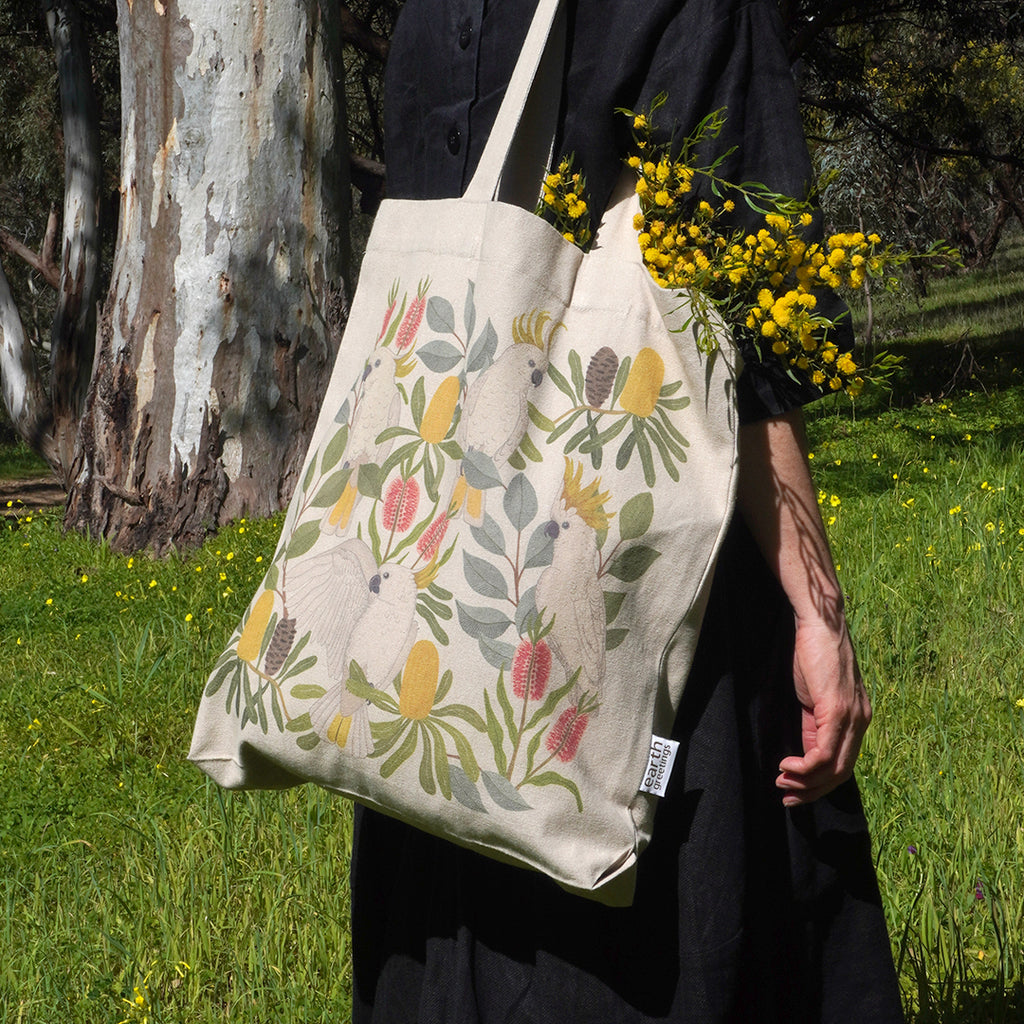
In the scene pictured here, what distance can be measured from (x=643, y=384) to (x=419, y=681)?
37 centimetres

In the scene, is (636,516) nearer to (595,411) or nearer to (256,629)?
(595,411)

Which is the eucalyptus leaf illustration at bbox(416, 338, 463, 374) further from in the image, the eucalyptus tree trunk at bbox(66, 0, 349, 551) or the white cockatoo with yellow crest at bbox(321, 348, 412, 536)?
the eucalyptus tree trunk at bbox(66, 0, 349, 551)

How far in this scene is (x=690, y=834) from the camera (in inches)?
50.8

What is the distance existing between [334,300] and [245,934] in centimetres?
424

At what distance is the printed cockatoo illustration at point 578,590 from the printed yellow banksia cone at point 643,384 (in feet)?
0.27

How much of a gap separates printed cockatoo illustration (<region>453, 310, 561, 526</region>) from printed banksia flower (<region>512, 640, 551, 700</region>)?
0.45ft

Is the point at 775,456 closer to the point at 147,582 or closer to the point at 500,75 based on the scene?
the point at 500,75

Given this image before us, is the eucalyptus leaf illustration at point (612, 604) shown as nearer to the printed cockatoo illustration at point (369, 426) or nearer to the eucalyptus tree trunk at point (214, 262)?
the printed cockatoo illustration at point (369, 426)

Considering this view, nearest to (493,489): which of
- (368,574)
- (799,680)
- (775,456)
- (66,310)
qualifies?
(368,574)

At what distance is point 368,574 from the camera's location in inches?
49.4

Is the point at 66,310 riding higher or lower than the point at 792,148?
lower

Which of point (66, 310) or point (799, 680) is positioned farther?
point (66, 310)

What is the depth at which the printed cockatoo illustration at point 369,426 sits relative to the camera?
1293 millimetres

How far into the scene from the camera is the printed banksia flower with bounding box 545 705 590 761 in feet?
3.76
